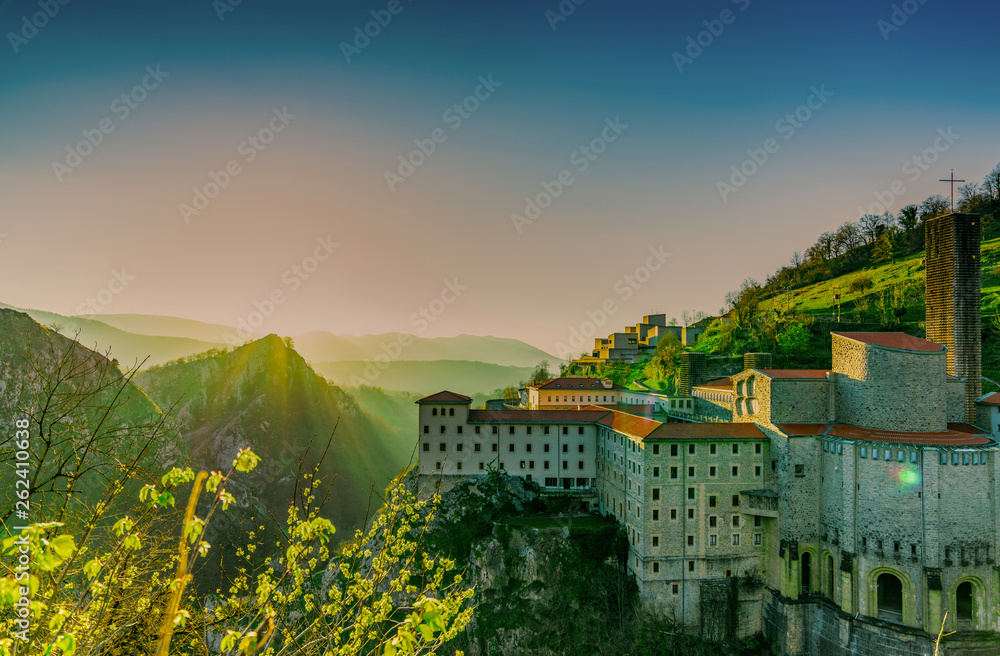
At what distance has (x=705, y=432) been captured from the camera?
39.7 meters

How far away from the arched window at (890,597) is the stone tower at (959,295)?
17.7 m

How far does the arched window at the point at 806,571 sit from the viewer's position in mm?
37938

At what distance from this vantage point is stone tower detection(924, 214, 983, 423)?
4488cm

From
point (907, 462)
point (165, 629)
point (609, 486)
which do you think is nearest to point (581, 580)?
point (609, 486)

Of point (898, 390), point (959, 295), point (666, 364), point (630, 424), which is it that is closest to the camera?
point (898, 390)

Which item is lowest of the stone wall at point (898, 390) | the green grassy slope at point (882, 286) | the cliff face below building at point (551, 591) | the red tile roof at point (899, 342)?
the cliff face below building at point (551, 591)

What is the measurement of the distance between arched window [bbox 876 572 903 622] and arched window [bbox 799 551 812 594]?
13.2 ft

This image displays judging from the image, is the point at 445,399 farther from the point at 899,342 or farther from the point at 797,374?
the point at 899,342

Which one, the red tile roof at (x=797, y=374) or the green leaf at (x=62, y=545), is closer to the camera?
the green leaf at (x=62, y=545)

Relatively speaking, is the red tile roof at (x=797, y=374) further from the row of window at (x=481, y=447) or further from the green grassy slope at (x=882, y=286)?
the green grassy slope at (x=882, y=286)

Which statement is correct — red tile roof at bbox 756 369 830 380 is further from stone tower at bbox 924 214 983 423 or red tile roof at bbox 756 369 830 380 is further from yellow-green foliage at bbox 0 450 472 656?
yellow-green foliage at bbox 0 450 472 656

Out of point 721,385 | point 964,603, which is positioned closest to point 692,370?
point 721,385

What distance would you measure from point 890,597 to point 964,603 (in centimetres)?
435

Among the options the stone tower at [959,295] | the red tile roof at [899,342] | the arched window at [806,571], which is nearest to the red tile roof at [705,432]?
the arched window at [806,571]
